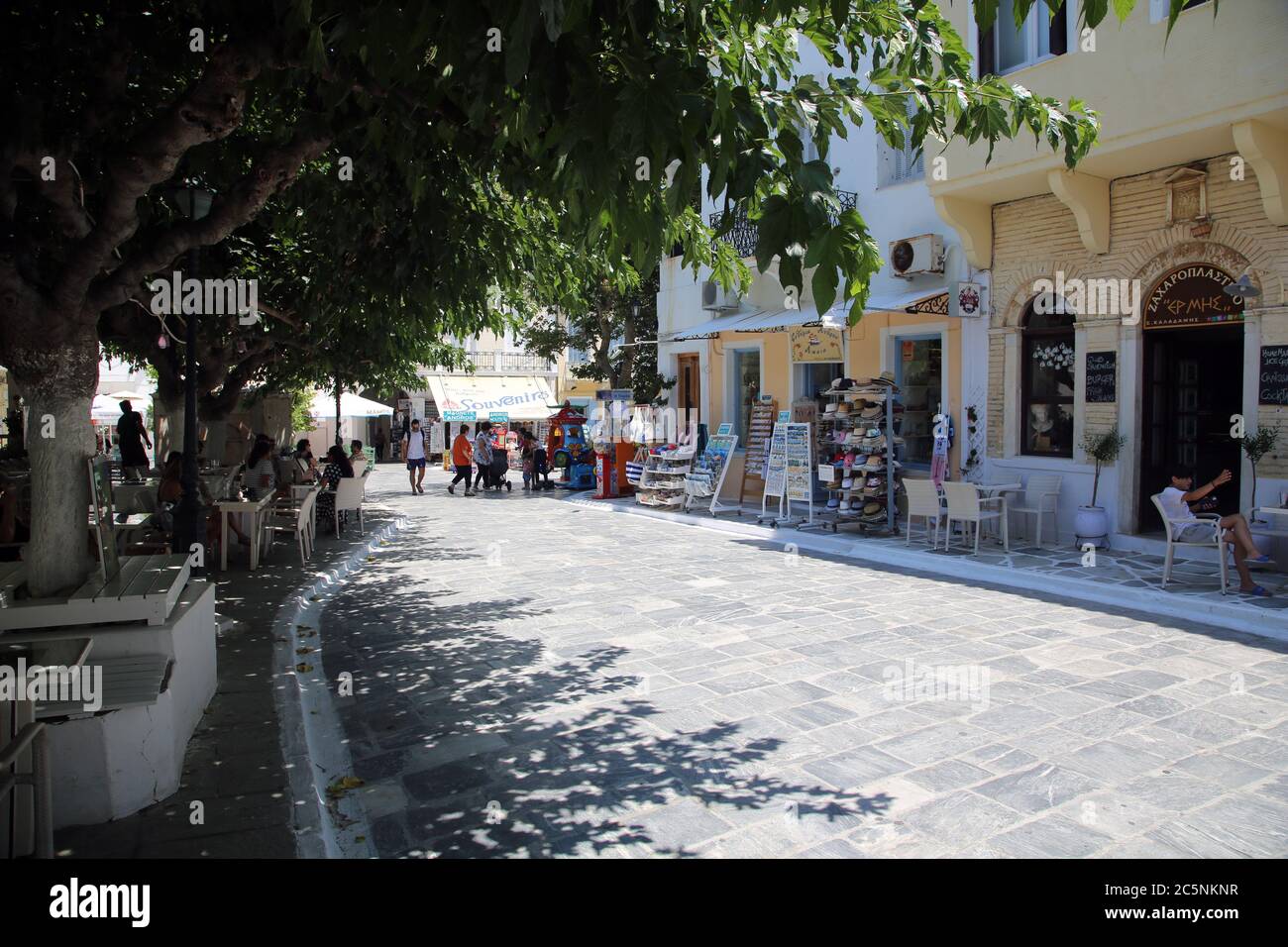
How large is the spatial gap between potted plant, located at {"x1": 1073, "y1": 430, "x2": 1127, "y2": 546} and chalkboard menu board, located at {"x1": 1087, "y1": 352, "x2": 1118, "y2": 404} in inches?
17.7

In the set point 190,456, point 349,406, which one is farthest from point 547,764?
point 349,406

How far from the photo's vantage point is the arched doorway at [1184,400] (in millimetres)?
10633

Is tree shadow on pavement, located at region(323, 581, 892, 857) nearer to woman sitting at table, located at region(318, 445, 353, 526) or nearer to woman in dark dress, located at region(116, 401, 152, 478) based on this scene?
woman sitting at table, located at region(318, 445, 353, 526)

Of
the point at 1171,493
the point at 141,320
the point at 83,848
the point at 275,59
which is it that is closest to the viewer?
the point at 83,848

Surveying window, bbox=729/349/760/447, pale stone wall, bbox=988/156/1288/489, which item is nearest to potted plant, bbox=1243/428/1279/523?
pale stone wall, bbox=988/156/1288/489

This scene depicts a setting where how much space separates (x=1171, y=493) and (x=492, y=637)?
684 centimetres

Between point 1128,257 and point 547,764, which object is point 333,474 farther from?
point 1128,257

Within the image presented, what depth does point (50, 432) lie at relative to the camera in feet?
16.8

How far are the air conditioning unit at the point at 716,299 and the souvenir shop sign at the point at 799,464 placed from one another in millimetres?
4523

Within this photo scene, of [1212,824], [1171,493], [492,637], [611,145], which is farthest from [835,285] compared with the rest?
[1171,493]

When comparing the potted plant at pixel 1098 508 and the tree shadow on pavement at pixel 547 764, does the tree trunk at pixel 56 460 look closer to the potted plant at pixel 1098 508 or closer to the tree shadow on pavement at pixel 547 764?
the tree shadow on pavement at pixel 547 764

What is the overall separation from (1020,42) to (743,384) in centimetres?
829

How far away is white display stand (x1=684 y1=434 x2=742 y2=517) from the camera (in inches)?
634

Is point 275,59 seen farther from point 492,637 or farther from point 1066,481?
point 1066,481
